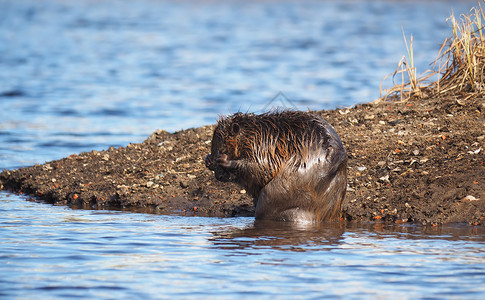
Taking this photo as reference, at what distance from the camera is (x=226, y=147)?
309 inches

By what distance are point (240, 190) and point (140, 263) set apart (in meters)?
2.87

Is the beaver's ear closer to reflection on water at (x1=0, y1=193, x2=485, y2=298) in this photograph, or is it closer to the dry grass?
reflection on water at (x1=0, y1=193, x2=485, y2=298)

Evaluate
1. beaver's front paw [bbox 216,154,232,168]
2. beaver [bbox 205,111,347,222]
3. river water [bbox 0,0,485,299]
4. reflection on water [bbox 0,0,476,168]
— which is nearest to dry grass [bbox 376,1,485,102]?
river water [bbox 0,0,485,299]

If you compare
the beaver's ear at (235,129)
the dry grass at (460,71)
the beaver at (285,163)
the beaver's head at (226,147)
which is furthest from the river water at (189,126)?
the dry grass at (460,71)

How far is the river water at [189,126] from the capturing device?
6.08 metres

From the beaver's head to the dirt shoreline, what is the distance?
41.5 inches

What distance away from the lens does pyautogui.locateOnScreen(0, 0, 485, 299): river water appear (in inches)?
239

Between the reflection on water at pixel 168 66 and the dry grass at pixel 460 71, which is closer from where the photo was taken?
the dry grass at pixel 460 71

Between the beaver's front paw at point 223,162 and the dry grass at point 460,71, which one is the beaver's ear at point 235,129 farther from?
the dry grass at point 460,71

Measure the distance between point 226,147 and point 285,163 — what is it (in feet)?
2.30

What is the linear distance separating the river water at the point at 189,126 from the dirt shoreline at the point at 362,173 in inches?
16.0

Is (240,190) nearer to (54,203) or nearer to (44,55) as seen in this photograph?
(54,203)

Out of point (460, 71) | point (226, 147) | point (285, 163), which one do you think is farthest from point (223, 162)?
point (460, 71)

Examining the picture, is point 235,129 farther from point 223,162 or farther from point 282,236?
point 282,236
